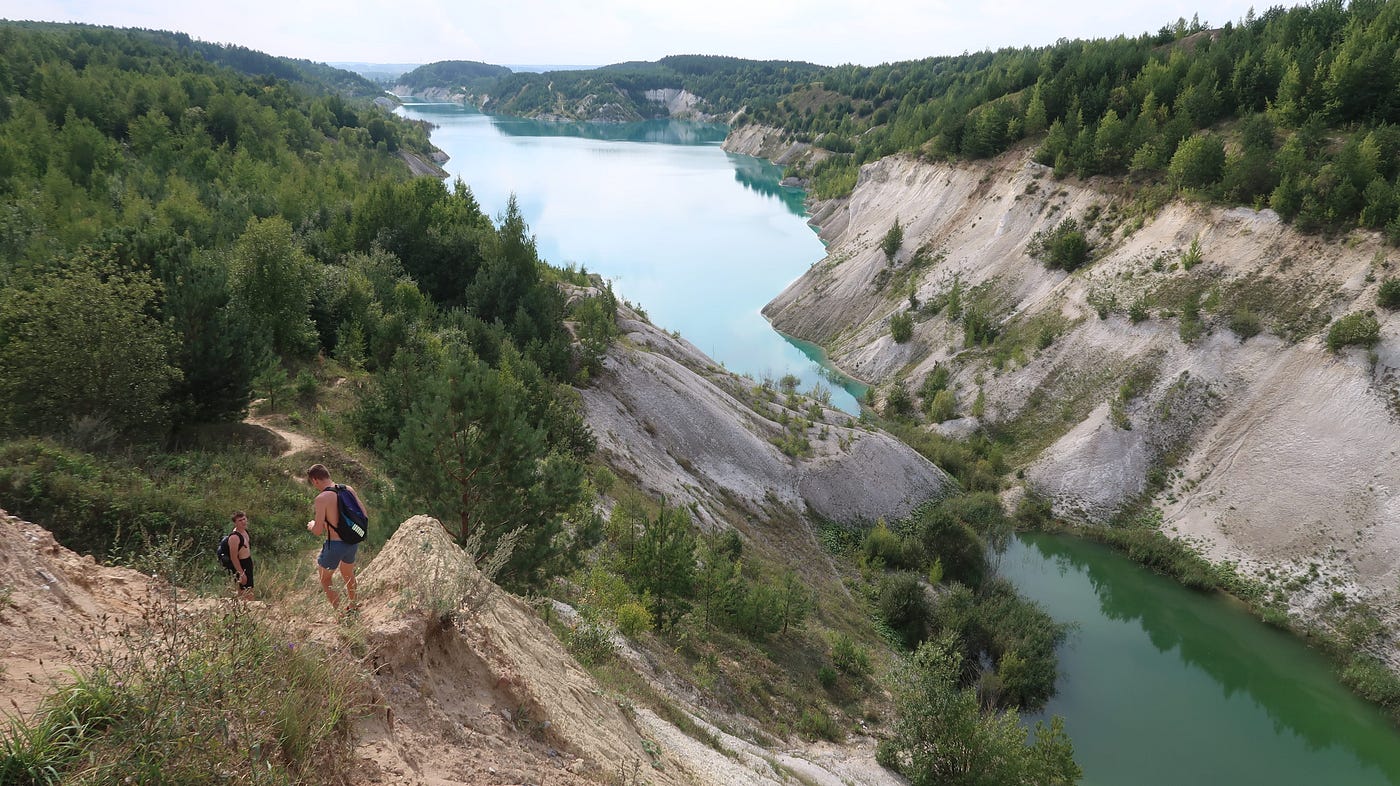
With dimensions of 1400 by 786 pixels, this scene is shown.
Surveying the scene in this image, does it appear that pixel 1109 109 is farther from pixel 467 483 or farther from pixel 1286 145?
pixel 467 483

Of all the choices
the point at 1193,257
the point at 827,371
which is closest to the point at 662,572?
the point at 827,371

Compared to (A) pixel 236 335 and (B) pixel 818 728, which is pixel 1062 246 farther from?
(A) pixel 236 335

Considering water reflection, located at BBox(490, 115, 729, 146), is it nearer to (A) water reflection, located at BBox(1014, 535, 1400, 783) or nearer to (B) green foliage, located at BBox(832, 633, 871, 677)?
(A) water reflection, located at BBox(1014, 535, 1400, 783)

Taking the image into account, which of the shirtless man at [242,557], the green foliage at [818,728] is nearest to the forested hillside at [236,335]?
the shirtless man at [242,557]

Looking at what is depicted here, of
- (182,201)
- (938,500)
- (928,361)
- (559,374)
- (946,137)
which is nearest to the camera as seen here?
(559,374)

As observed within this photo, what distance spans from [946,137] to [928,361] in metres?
21.7

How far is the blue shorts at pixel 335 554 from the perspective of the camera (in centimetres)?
760

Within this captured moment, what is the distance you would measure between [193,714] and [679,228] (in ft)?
236

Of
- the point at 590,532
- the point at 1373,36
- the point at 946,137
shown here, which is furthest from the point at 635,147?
the point at 590,532

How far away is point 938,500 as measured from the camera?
28.2 m

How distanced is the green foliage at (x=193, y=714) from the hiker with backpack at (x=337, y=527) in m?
2.21

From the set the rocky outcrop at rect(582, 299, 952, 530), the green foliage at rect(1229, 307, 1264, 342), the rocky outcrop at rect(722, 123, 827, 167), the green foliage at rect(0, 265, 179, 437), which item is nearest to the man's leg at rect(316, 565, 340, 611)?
the green foliage at rect(0, 265, 179, 437)

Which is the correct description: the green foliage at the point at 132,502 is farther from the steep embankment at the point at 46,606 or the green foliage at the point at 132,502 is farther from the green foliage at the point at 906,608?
the green foliage at the point at 906,608

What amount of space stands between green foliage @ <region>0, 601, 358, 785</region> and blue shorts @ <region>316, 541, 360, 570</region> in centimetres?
226
